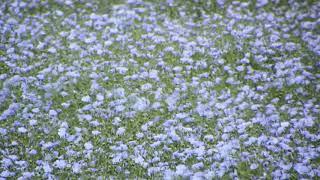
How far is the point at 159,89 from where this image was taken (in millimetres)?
8047

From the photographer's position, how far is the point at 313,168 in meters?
6.32

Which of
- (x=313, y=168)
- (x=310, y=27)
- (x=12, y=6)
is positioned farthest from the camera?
(x=12, y=6)

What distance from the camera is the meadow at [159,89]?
6.60 m

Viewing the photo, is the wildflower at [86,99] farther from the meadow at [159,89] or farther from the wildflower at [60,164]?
the wildflower at [60,164]

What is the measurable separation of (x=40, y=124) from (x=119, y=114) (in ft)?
3.68

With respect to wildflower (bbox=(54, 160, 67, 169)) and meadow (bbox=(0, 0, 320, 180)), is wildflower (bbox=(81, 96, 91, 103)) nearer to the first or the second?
meadow (bbox=(0, 0, 320, 180))

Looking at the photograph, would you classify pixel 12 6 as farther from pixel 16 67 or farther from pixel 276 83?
pixel 276 83

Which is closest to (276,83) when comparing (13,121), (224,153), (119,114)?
(224,153)

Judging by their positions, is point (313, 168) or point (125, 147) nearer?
point (313, 168)

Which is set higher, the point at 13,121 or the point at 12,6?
the point at 12,6

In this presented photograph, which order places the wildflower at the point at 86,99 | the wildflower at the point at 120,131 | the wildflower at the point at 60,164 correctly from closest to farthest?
the wildflower at the point at 60,164 < the wildflower at the point at 120,131 < the wildflower at the point at 86,99

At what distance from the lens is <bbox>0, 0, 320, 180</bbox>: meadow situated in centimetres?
660

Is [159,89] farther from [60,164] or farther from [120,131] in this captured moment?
[60,164]

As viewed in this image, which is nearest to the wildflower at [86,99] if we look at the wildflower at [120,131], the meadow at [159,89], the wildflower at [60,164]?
the meadow at [159,89]
